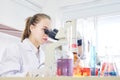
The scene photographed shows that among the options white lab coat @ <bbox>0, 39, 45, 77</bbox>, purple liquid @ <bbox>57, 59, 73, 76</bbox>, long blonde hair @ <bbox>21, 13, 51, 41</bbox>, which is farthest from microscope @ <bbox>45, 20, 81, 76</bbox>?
long blonde hair @ <bbox>21, 13, 51, 41</bbox>

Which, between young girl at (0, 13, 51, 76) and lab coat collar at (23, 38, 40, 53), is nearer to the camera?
young girl at (0, 13, 51, 76)

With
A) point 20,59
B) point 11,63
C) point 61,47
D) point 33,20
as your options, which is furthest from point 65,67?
point 33,20

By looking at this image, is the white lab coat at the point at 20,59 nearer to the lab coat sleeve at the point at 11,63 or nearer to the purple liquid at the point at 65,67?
the lab coat sleeve at the point at 11,63

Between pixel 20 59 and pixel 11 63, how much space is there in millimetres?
147

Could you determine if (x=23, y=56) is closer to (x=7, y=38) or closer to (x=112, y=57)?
(x=7, y=38)

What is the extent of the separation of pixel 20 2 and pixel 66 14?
2.06ft

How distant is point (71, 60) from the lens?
0.93 m

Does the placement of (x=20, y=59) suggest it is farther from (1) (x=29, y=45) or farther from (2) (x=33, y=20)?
(2) (x=33, y=20)

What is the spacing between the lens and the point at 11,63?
1.44m

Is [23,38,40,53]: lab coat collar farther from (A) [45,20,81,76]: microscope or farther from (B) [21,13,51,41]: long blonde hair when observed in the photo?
(A) [45,20,81,76]: microscope

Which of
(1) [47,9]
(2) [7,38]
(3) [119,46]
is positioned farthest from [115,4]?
(2) [7,38]

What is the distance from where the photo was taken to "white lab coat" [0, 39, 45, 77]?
1410mm

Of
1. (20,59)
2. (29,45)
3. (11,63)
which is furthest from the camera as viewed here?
(29,45)

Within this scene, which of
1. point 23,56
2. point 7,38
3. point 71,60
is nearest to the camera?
point 71,60
